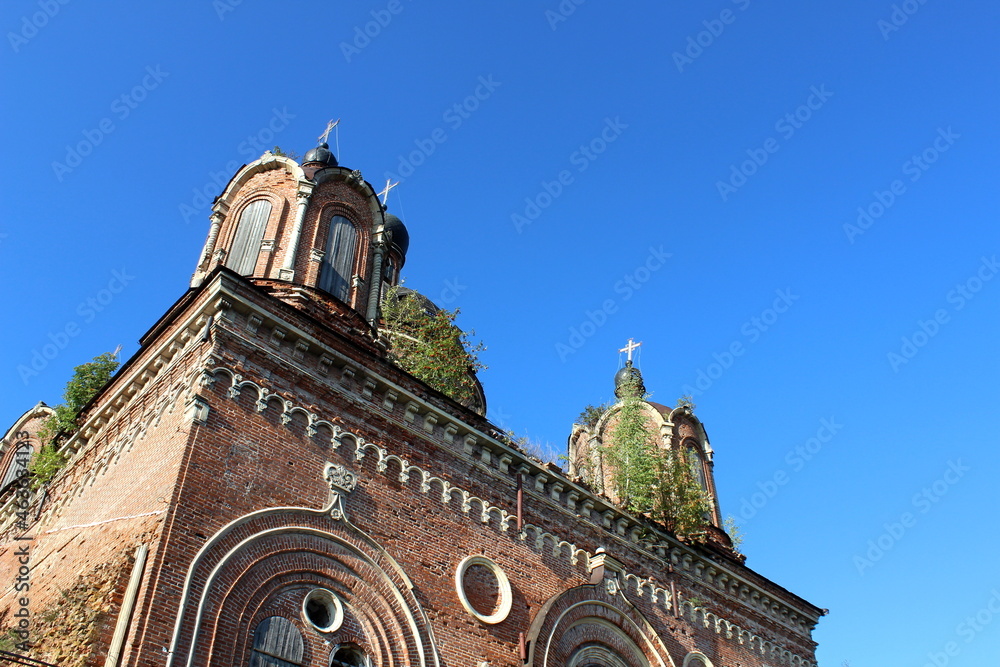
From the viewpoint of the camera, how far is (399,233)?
30125 mm

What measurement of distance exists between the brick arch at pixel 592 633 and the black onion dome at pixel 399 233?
642 inches

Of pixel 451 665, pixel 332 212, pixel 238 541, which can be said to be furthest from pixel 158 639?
pixel 332 212

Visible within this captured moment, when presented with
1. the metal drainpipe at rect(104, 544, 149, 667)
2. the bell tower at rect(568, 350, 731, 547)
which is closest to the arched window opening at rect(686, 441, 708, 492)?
the bell tower at rect(568, 350, 731, 547)

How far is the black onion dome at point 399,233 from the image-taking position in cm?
2972

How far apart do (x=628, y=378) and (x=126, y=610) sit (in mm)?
19651

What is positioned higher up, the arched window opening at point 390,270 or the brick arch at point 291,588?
the arched window opening at point 390,270

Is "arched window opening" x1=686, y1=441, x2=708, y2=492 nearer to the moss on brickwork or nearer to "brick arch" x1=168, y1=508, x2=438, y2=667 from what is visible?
"brick arch" x1=168, y1=508, x2=438, y2=667

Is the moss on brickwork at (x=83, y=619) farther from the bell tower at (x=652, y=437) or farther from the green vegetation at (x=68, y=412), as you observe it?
the bell tower at (x=652, y=437)

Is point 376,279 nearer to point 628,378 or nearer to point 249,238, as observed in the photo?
point 249,238

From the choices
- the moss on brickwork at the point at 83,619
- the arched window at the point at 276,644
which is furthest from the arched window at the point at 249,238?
the arched window at the point at 276,644

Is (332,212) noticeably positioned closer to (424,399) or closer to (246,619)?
(424,399)

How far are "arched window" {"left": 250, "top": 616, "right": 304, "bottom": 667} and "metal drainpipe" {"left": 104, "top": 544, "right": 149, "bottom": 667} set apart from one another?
169cm

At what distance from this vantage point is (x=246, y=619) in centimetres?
1100

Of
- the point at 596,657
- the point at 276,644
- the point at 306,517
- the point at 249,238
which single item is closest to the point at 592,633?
the point at 596,657
